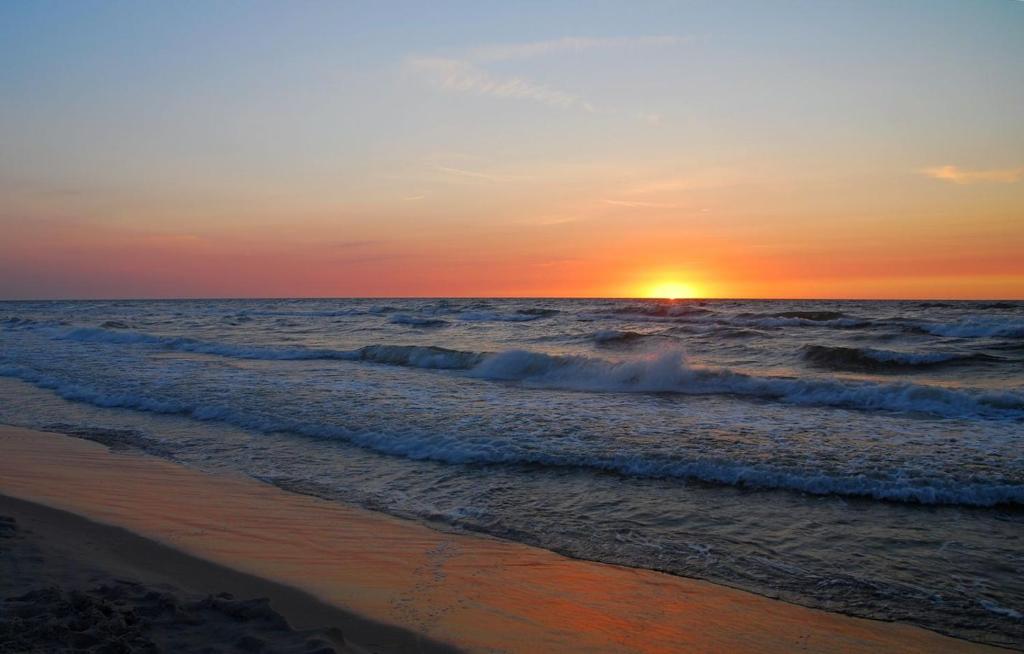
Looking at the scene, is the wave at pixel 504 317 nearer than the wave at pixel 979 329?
No

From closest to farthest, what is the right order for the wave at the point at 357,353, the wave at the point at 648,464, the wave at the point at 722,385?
1. the wave at the point at 648,464
2. the wave at the point at 722,385
3. the wave at the point at 357,353

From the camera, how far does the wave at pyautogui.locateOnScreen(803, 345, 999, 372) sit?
62.4 feet

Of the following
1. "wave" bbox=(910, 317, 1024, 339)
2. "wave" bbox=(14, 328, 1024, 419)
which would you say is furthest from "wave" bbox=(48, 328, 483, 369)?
"wave" bbox=(910, 317, 1024, 339)

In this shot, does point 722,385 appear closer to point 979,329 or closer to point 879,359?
point 879,359

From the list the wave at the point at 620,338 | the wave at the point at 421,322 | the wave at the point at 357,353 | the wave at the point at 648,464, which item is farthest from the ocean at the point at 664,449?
the wave at the point at 421,322

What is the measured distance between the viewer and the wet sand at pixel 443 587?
13.1 feet

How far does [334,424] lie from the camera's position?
10.4 m

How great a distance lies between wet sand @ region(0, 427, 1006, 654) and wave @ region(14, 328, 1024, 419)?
940cm

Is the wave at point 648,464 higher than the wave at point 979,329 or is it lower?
lower

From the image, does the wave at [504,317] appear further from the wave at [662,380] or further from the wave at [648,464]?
the wave at [648,464]

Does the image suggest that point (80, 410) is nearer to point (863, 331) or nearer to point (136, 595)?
point (136, 595)

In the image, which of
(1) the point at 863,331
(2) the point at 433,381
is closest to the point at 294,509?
(2) the point at 433,381

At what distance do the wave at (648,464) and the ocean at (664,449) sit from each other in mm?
32

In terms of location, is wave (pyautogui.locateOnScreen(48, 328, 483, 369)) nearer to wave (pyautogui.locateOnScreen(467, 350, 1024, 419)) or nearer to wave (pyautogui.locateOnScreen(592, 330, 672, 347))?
wave (pyautogui.locateOnScreen(467, 350, 1024, 419))
